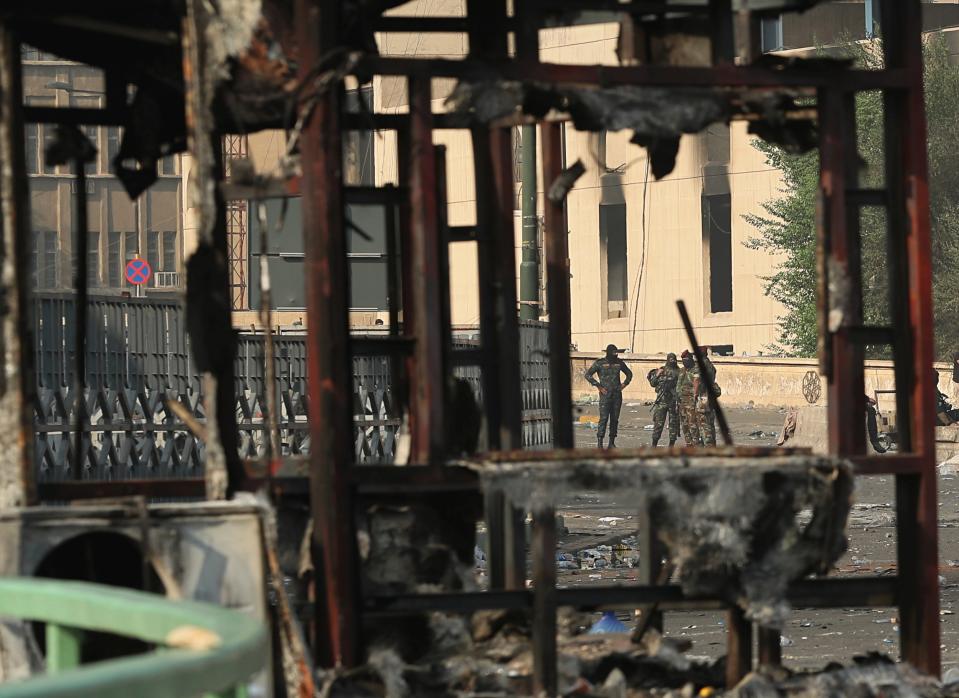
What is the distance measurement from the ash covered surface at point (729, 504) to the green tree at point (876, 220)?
36.4 meters

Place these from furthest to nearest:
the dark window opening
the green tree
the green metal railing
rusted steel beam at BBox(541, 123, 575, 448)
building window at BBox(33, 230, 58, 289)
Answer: building window at BBox(33, 230, 58, 289) → the green tree → rusted steel beam at BBox(541, 123, 575, 448) → the dark window opening → the green metal railing

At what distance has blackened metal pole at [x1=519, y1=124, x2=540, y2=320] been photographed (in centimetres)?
1697

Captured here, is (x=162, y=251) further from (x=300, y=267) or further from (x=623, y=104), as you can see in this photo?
(x=623, y=104)

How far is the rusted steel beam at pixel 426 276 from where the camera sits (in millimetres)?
6559

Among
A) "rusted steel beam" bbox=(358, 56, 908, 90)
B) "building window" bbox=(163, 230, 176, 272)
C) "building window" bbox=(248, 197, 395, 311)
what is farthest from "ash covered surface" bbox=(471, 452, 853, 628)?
"building window" bbox=(163, 230, 176, 272)

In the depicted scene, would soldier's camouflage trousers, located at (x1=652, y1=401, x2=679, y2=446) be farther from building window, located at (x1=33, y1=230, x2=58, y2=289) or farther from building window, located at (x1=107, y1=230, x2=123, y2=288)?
building window, located at (x1=107, y1=230, x2=123, y2=288)

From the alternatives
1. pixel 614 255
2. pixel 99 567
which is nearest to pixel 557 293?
pixel 99 567

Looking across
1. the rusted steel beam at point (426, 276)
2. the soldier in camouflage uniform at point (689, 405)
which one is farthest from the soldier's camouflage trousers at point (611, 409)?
the rusted steel beam at point (426, 276)

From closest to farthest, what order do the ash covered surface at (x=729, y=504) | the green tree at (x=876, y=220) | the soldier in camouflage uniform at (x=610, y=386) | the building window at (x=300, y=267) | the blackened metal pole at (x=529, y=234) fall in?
the ash covered surface at (x=729, y=504) < the building window at (x=300, y=267) < the blackened metal pole at (x=529, y=234) < the soldier in camouflage uniform at (x=610, y=386) < the green tree at (x=876, y=220)

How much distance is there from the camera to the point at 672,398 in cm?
2781

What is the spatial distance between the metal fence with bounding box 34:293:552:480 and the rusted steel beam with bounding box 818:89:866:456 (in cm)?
→ 619

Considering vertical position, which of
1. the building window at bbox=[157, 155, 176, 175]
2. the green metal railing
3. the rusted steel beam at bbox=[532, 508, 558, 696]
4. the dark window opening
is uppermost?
the building window at bbox=[157, 155, 176, 175]

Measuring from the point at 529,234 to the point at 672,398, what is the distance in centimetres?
1081

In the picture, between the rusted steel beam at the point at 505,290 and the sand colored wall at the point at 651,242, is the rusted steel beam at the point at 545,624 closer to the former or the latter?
the rusted steel beam at the point at 505,290
